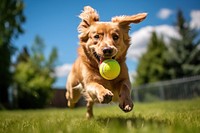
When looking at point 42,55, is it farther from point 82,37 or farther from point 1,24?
point 82,37

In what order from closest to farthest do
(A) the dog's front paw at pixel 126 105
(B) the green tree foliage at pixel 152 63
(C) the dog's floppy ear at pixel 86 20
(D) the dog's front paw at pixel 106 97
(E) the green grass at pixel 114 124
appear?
(E) the green grass at pixel 114 124 < (D) the dog's front paw at pixel 106 97 < (A) the dog's front paw at pixel 126 105 < (C) the dog's floppy ear at pixel 86 20 < (B) the green tree foliage at pixel 152 63

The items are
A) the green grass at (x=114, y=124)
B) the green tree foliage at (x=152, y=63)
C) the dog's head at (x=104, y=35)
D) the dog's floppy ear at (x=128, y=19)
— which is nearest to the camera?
the green grass at (x=114, y=124)

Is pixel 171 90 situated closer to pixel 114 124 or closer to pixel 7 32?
pixel 7 32

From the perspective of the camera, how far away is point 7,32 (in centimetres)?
2705

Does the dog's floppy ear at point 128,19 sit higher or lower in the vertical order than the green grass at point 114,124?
higher

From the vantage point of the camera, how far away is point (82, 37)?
5742mm

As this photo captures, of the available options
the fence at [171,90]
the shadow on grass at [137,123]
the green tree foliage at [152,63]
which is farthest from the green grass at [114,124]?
the green tree foliage at [152,63]

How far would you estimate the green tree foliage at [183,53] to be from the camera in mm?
26609

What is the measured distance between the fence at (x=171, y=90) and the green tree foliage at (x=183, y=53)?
4930 millimetres

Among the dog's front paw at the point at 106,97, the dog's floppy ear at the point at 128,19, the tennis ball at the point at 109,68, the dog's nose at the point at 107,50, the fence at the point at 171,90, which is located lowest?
the fence at the point at 171,90

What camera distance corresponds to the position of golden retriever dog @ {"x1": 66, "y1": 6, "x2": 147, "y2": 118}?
4.80m

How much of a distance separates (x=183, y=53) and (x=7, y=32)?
15.5m

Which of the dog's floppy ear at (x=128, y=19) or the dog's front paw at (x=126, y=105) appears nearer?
the dog's front paw at (x=126, y=105)

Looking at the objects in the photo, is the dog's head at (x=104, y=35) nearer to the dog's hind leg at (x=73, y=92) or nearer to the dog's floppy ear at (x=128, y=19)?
the dog's floppy ear at (x=128, y=19)
